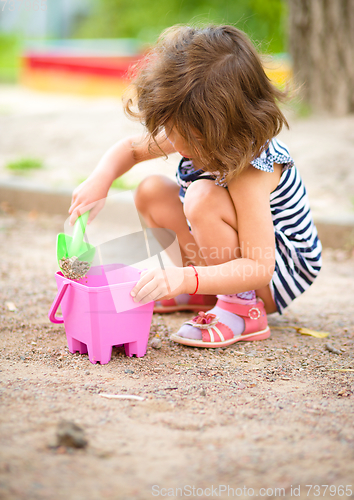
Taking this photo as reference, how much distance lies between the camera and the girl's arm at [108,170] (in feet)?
4.89

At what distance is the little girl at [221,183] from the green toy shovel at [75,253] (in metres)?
0.09

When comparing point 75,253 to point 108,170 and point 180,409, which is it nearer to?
point 108,170

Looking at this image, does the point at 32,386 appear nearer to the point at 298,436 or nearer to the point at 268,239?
the point at 298,436

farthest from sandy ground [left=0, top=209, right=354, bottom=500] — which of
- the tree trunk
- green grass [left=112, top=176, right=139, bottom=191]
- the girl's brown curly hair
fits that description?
the tree trunk

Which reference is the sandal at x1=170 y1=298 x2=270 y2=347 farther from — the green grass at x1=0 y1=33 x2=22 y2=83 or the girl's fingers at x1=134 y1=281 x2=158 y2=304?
the green grass at x1=0 y1=33 x2=22 y2=83

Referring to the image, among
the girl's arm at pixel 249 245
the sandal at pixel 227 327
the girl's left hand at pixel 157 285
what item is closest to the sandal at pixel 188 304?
the sandal at pixel 227 327

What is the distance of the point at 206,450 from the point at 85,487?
0.75 ft

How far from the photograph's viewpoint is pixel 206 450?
92 cm

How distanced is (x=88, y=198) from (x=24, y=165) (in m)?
2.16

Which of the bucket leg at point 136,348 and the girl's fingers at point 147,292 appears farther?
the bucket leg at point 136,348

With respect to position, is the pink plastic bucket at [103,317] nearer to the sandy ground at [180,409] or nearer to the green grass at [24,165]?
the sandy ground at [180,409]

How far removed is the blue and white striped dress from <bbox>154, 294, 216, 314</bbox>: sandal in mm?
266

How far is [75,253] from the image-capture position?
138cm

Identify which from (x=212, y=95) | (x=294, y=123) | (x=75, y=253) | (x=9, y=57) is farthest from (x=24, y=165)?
(x=9, y=57)
